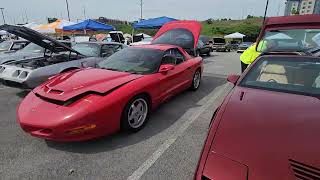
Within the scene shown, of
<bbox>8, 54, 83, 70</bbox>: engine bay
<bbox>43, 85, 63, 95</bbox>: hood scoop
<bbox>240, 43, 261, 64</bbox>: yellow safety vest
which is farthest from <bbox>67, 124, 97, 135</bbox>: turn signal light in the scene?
<bbox>240, 43, 261, 64</bbox>: yellow safety vest

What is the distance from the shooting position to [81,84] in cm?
364

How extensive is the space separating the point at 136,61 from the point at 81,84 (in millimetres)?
1328

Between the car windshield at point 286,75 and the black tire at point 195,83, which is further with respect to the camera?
the black tire at point 195,83

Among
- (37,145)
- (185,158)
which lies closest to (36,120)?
(37,145)

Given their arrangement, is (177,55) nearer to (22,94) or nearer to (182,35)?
(182,35)

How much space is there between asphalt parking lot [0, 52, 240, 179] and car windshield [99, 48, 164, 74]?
879 millimetres

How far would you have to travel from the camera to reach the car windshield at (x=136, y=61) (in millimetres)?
4441

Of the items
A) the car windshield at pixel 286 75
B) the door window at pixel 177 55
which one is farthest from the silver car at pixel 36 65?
the car windshield at pixel 286 75

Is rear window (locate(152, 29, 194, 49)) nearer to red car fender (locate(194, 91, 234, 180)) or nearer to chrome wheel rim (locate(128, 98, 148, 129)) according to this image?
chrome wheel rim (locate(128, 98, 148, 129))

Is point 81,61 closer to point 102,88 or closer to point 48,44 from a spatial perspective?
point 48,44

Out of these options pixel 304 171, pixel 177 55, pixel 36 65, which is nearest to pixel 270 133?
pixel 304 171

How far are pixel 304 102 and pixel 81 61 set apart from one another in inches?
209

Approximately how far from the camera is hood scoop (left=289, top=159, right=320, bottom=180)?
1.59 m

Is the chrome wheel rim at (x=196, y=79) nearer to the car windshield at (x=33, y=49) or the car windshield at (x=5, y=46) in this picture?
the car windshield at (x=33, y=49)
